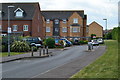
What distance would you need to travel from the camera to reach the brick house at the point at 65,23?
3410 inches

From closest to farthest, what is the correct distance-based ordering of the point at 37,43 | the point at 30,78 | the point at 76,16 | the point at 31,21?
the point at 30,78 → the point at 37,43 → the point at 31,21 → the point at 76,16

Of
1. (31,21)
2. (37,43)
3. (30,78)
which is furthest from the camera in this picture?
(31,21)

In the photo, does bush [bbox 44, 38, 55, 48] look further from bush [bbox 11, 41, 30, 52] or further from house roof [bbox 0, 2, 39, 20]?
house roof [bbox 0, 2, 39, 20]

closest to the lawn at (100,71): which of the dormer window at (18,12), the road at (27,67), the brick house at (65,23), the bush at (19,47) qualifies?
the road at (27,67)

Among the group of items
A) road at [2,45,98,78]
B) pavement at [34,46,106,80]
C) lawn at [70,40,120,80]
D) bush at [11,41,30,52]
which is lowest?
road at [2,45,98,78]

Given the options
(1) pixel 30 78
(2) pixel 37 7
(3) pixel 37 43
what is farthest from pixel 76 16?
(1) pixel 30 78

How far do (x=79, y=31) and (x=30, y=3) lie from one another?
22.8 metres

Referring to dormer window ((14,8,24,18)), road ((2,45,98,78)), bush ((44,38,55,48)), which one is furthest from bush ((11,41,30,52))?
dormer window ((14,8,24,18))

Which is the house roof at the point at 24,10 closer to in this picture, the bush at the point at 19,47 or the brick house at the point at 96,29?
the bush at the point at 19,47

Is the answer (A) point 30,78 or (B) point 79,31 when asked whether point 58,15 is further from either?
(A) point 30,78

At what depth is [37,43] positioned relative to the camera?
45875 mm

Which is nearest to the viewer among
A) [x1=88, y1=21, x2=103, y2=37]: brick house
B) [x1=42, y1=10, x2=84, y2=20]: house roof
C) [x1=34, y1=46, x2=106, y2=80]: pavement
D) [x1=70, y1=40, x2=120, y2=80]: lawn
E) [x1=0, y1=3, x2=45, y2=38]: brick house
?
[x1=70, y1=40, x2=120, y2=80]: lawn

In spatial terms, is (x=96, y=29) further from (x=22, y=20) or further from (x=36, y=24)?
(x=22, y=20)

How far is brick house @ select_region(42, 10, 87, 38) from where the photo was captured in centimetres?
8662
